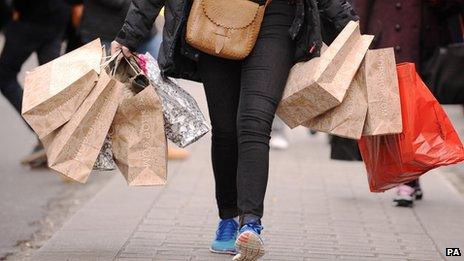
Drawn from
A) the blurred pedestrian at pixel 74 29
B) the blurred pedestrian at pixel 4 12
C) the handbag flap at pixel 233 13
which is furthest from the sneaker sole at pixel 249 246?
the blurred pedestrian at pixel 4 12

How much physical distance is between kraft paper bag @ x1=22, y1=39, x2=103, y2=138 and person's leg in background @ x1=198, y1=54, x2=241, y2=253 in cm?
53

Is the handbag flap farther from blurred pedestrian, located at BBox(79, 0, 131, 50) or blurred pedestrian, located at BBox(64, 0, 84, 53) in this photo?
blurred pedestrian, located at BBox(64, 0, 84, 53)

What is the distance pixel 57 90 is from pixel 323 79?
1.19 metres

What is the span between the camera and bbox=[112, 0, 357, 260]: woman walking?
511cm

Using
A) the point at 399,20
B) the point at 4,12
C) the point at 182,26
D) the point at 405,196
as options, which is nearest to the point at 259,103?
the point at 182,26

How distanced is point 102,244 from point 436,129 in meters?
1.80

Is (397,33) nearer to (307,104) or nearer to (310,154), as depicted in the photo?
(307,104)

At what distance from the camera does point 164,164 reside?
17.4ft

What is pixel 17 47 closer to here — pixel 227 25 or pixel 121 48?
pixel 121 48

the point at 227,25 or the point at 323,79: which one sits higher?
the point at 227,25

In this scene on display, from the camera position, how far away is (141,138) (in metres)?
5.30

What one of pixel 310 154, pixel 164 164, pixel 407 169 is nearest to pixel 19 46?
pixel 310 154

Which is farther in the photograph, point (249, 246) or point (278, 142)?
point (278, 142)

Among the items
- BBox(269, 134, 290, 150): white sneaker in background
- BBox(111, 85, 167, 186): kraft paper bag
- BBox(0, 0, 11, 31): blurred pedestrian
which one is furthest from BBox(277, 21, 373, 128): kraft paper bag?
BBox(0, 0, 11, 31): blurred pedestrian
